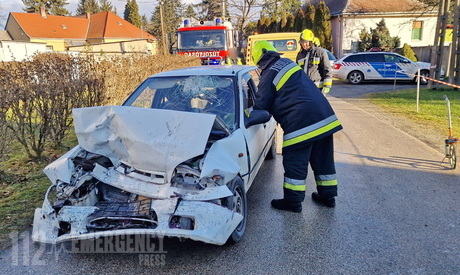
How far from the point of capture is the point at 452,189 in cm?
449

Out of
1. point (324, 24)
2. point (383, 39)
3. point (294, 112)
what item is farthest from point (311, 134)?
point (324, 24)

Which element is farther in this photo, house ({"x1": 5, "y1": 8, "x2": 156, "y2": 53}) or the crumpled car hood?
house ({"x1": 5, "y1": 8, "x2": 156, "y2": 53})

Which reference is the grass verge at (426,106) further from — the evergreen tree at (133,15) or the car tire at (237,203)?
the evergreen tree at (133,15)

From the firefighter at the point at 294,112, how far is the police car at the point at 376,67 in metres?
15.0

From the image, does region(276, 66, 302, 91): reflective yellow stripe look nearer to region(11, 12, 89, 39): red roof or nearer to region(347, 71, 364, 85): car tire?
region(347, 71, 364, 85): car tire

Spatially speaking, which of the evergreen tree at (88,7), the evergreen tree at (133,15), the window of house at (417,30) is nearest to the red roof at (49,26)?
the evergreen tree at (133,15)

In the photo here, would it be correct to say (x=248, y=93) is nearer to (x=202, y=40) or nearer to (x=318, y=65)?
(x=318, y=65)

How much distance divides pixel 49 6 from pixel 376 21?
58.7m

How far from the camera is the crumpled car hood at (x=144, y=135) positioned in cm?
296

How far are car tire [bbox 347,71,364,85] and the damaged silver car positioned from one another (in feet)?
51.2

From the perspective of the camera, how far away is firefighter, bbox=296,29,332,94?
6.28 meters

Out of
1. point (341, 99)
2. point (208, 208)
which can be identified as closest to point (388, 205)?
point (208, 208)

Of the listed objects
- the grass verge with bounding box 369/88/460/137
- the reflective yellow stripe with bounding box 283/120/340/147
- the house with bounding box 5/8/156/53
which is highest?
the house with bounding box 5/8/156/53

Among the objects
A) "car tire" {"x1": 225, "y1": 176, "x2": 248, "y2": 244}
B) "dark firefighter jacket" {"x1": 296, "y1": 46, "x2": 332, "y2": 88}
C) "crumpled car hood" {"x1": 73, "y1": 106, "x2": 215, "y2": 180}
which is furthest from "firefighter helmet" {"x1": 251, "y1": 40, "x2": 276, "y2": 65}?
"dark firefighter jacket" {"x1": 296, "y1": 46, "x2": 332, "y2": 88}
